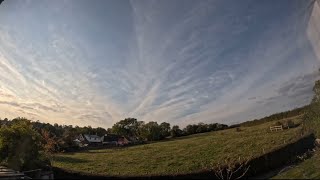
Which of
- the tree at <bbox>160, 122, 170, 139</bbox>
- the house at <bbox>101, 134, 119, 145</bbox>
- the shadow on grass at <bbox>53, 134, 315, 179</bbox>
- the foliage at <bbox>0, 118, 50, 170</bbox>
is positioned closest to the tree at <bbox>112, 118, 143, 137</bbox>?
the house at <bbox>101, 134, 119, 145</bbox>

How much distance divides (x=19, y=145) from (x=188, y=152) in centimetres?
2133

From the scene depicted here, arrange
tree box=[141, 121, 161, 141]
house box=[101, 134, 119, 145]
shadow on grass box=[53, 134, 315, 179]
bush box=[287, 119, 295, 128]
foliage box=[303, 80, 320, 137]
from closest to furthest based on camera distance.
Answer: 1. shadow on grass box=[53, 134, 315, 179]
2. foliage box=[303, 80, 320, 137]
3. tree box=[141, 121, 161, 141]
4. bush box=[287, 119, 295, 128]
5. house box=[101, 134, 119, 145]

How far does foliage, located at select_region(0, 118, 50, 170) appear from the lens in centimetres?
2227

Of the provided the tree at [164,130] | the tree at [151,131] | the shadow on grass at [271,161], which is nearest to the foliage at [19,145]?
the shadow on grass at [271,161]

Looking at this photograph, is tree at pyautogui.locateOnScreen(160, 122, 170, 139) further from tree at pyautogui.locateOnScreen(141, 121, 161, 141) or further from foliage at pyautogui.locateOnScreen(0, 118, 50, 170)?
foliage at pyautogui.locateOnScreen(0, 118, 50, 170)

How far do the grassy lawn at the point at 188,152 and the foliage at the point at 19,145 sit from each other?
9017 millimetres

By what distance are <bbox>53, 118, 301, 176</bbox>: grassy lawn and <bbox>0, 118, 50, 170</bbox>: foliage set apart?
9.02 m

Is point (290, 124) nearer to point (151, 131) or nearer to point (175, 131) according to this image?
point (175, 131)

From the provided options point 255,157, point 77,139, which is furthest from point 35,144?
point 77,139

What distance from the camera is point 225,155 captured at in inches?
1436

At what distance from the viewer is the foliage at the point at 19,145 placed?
22.3 meters

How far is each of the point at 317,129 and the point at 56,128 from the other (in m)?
28.4

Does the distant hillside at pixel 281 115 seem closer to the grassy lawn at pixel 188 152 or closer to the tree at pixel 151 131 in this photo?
the grassy lawn at pixel 188 152

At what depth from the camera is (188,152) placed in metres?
40.9
